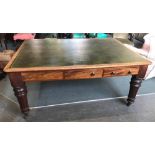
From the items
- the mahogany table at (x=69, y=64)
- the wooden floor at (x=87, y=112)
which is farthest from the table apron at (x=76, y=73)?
the wooden floor at (x=87, y=112)

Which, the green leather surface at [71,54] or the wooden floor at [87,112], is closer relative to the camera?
the green leather surface at [71,54]

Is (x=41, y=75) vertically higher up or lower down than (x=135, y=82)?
higher up

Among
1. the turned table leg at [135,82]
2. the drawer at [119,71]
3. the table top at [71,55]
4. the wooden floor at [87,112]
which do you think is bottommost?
the wooden floor at [87,112]

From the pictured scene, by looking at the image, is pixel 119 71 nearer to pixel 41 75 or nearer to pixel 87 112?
pixel 87 112

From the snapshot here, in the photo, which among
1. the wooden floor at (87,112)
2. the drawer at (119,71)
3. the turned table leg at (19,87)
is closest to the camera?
the turned table leg at (19,87)

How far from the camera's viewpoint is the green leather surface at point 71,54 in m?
1.41

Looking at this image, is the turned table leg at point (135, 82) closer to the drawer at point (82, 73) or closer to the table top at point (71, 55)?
the table top at point (71, 55)

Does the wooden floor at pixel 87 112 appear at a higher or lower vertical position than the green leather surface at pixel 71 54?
lower

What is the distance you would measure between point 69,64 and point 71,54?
0.79 feet

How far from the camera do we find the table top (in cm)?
139

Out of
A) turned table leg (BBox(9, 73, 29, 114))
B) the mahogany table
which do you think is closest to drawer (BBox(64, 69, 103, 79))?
the mahogany table

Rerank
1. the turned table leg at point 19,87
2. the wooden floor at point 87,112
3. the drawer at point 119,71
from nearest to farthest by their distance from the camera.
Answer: the turned table leg at point 19,87
the drawer at point 119,71
the wooden floor at point 87,112

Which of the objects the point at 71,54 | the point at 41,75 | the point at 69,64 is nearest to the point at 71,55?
the point at 71,54

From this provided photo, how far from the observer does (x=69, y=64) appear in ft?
4.52
